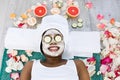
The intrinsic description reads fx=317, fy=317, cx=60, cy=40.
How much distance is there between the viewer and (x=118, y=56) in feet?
5.99

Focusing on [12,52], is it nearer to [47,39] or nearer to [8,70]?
[8,70]

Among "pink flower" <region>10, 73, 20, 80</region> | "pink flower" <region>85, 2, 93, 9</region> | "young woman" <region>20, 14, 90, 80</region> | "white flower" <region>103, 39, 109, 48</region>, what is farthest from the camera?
"pink flower" <region>85, 2, 93, 9</region>

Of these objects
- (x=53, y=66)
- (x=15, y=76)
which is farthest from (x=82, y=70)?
(x=15, y=76)

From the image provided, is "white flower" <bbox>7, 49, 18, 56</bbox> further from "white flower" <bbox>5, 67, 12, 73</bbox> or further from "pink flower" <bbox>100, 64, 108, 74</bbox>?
"pink flower" <bbox>100, 64, 108, 74</bbox>

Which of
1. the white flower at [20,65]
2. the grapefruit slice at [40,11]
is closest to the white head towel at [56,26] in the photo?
the white flower at [20,65]

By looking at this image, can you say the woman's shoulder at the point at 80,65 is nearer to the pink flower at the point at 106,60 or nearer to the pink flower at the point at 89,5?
the pink flower at the point at 106,60

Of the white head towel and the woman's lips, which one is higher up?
the white head towel

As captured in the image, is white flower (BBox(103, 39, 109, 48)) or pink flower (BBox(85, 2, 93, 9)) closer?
white flower (BBox(103, 39, 109, 48))

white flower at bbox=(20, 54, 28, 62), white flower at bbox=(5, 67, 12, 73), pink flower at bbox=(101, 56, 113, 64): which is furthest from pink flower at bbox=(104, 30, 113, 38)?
white flower at bbox=(5, 67, 12, 73)

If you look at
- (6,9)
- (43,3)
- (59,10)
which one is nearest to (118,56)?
(59,10)

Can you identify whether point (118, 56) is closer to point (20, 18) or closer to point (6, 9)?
point (20, 18)

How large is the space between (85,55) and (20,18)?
50 cm

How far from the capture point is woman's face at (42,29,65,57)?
160 cm

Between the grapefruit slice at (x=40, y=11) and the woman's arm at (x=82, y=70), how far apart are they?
1.54 feet
